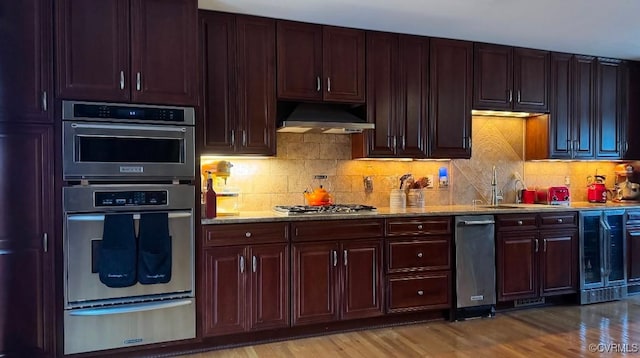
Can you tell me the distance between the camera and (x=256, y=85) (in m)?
3.41

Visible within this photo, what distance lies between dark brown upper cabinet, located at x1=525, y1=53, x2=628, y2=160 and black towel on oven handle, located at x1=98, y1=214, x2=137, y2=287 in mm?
3950

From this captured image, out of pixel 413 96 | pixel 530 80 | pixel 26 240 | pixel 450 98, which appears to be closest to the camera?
pixel 26 240

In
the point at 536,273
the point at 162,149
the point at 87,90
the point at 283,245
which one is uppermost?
the point at 87,90

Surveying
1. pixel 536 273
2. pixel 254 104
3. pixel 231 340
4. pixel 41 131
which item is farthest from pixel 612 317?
pixel 41 131

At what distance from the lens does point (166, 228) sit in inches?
114

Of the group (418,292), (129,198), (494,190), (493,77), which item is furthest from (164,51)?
(494,190)

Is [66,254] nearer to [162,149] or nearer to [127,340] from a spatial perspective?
[127,340]

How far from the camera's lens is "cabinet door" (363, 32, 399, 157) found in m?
3.75

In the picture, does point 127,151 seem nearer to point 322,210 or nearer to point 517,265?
point 322,210

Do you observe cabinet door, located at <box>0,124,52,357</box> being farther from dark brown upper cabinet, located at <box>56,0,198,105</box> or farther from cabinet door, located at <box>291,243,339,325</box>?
cabinet door, located at <box>291,243,339,325</box>

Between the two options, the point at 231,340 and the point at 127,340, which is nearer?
the point at 127,340

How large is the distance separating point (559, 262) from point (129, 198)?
379 cm

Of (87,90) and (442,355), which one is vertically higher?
(87,90)

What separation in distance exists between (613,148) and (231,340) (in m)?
4.37
